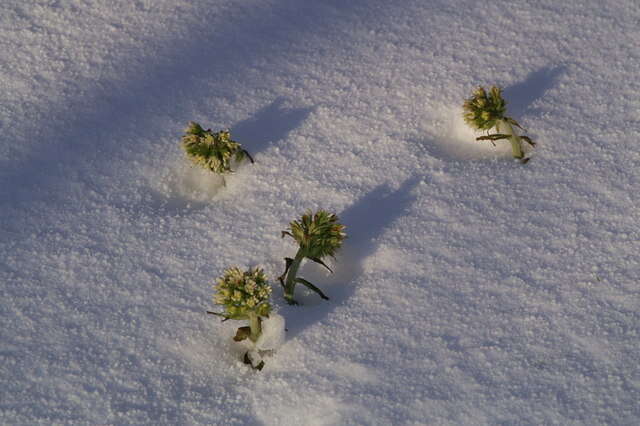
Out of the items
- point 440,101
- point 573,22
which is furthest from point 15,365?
point 573,22

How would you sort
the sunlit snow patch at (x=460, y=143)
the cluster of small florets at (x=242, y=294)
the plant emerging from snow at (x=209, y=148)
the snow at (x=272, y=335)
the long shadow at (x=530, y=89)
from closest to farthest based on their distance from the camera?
the cluster of small florets at (x=242, y=294) < the snow at (x=272, y=335) < the plant emerging from snow at (x=209, y=148) < the sunlit snow patch at (x=460, y=143) < the long shadow at (x=530, y=89)

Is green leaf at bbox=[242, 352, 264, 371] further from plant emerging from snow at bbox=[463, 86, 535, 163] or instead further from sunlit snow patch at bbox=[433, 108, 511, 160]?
plant emerging from snow at bbox=[463, 86, 535, 163]

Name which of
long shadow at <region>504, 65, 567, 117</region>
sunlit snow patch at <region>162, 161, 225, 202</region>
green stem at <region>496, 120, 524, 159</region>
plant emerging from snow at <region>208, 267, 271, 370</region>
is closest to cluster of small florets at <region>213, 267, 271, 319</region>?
plant emerging from snow at <region>208, 267, 271, 370</region>

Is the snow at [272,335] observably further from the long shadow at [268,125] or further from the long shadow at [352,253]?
the long shadow at [268,125]

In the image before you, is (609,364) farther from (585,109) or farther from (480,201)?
(585,109)

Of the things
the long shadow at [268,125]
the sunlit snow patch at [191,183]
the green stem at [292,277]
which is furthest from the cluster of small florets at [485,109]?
the sunlit snow patch at [191,183]

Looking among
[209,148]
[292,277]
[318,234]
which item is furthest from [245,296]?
[209,148]
